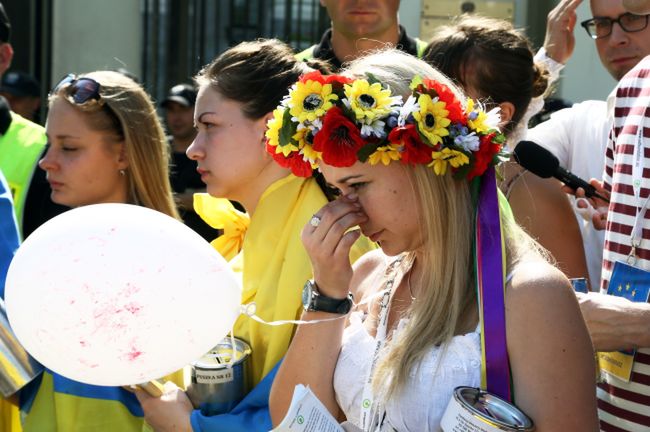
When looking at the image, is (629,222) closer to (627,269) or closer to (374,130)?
(627,269)

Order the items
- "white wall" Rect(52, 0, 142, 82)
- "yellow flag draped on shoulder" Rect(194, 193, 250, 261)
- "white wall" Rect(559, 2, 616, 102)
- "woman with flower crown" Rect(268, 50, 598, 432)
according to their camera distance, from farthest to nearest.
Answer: "white wall" Rect(52, 0, 142, 82), "white wall" Rect(559, 2, 616, 102), "yellow flag draped on shoulder" Rect(194, 193, 250, 261), "woman with flower crown" Rect(268, 50, 598, 432)

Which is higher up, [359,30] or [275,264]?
[359,30]

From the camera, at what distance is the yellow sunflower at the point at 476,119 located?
2424mm

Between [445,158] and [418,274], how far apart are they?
40 cm

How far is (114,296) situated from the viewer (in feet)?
7.32

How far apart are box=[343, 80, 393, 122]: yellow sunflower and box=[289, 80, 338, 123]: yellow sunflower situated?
0.21 ft

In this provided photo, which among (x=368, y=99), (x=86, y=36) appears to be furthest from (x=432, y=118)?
(x=86, y=36)

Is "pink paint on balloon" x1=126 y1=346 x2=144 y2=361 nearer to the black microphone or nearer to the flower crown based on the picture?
the flower crown

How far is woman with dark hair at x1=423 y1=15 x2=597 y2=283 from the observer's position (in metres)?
3.29

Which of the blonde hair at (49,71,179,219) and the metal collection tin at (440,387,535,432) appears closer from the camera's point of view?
the metal collection tin at (440,387,535,432)

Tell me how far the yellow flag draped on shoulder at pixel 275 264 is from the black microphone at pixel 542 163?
1.94ft

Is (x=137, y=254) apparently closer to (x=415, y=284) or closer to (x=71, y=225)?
(x=71, y=225)

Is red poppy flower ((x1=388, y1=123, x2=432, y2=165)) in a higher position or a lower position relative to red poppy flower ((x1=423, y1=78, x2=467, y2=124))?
lower

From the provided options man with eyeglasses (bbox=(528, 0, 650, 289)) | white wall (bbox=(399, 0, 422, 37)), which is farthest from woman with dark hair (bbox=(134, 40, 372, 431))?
white wall (bbox=(399, 0, 422, 37))
